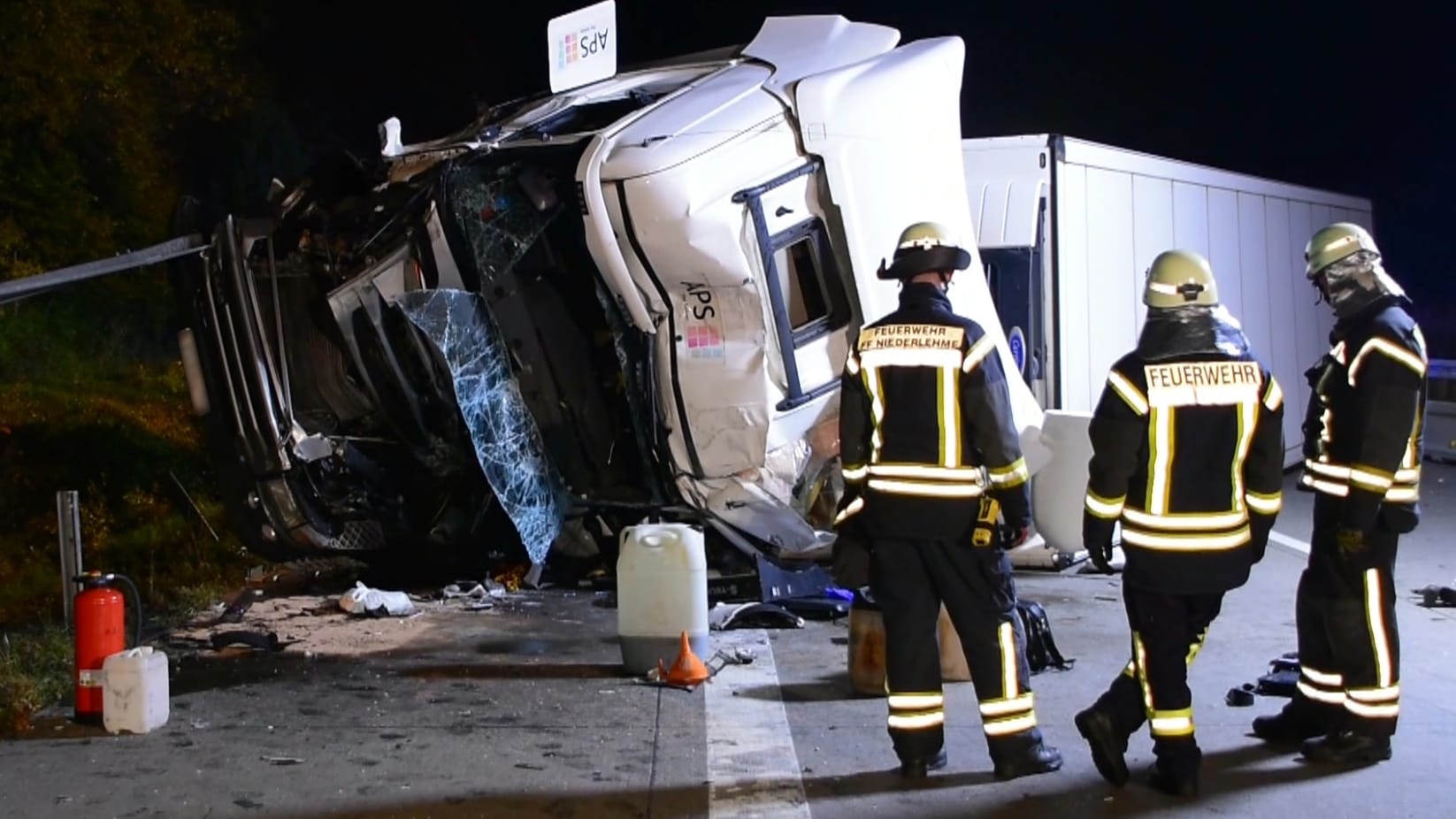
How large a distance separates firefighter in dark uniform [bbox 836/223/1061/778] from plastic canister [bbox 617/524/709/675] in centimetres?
141

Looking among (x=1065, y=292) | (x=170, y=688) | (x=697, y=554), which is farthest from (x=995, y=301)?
(x=170, y=688)

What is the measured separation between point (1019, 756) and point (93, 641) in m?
3.36

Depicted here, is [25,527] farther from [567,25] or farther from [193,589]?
[567,25]

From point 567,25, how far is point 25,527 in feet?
18.8

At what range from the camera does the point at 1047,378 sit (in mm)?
8102

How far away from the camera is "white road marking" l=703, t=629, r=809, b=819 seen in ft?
13.9

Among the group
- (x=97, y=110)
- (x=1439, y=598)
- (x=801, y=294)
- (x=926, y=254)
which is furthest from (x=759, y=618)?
(x=97, y=110)

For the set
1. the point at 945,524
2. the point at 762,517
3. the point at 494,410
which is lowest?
the point at 762,517

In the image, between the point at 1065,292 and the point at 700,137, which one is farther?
the point at 1065,292

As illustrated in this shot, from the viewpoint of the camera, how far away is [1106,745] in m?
4.34

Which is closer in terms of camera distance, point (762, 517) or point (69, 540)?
point (69, 540)

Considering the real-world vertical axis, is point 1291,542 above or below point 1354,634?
below

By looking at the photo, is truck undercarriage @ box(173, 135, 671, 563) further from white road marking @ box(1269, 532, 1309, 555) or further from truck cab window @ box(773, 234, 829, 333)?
white road marking @ box(1269, 532, 1309, 555)

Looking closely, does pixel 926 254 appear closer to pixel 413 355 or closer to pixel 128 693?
pixel 413 355
